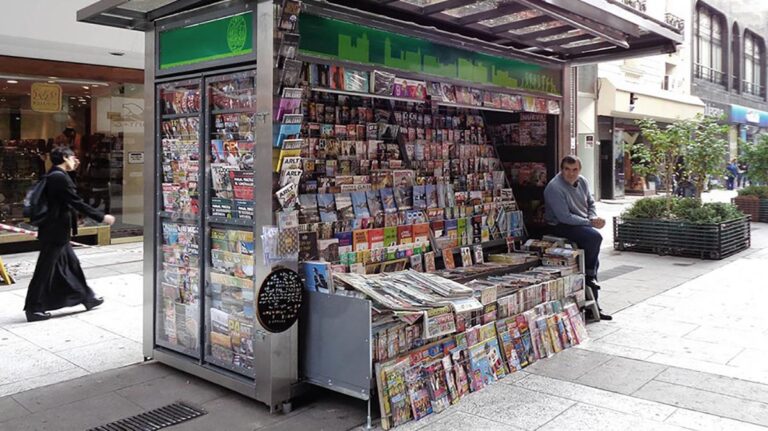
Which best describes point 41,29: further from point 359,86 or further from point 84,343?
point 359,86

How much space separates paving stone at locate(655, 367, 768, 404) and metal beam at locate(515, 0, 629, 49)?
2978mm

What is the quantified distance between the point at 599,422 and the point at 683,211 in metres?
8.40

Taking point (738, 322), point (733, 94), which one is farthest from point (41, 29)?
point (733, 94)

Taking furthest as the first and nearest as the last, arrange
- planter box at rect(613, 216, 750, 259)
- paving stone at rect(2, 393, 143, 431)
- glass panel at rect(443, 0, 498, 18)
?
planter box at rect(613, 216, 750, 259), glass panel at rect(443, 0, 498, 18), paving stone at rect(2, 393, 143, 431)

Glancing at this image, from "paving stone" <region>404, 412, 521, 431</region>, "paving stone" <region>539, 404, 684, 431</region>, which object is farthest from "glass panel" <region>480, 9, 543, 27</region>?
"paving stone" <region>404, 412, 521, 431</region>

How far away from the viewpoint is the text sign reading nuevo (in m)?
4.55

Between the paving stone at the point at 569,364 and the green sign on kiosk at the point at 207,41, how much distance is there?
10.8 ft

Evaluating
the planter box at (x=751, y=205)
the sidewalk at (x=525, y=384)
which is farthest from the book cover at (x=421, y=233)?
the planter box at (x=751, y=205)

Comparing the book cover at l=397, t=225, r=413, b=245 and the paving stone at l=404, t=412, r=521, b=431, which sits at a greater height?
the book cover at l=397, t=225, r=413, b=245

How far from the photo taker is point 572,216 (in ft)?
21.6

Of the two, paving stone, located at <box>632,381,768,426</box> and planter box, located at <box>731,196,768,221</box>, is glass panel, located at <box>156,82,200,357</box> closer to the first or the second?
paving stone, located at <box>632,381,768,426</box>

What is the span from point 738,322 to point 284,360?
4.98 meters

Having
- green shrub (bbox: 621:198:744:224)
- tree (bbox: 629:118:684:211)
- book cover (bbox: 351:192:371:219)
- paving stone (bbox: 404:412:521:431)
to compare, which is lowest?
paving stone (bbox: 404:412:521:431)

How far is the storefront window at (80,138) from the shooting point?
11.2 meters
